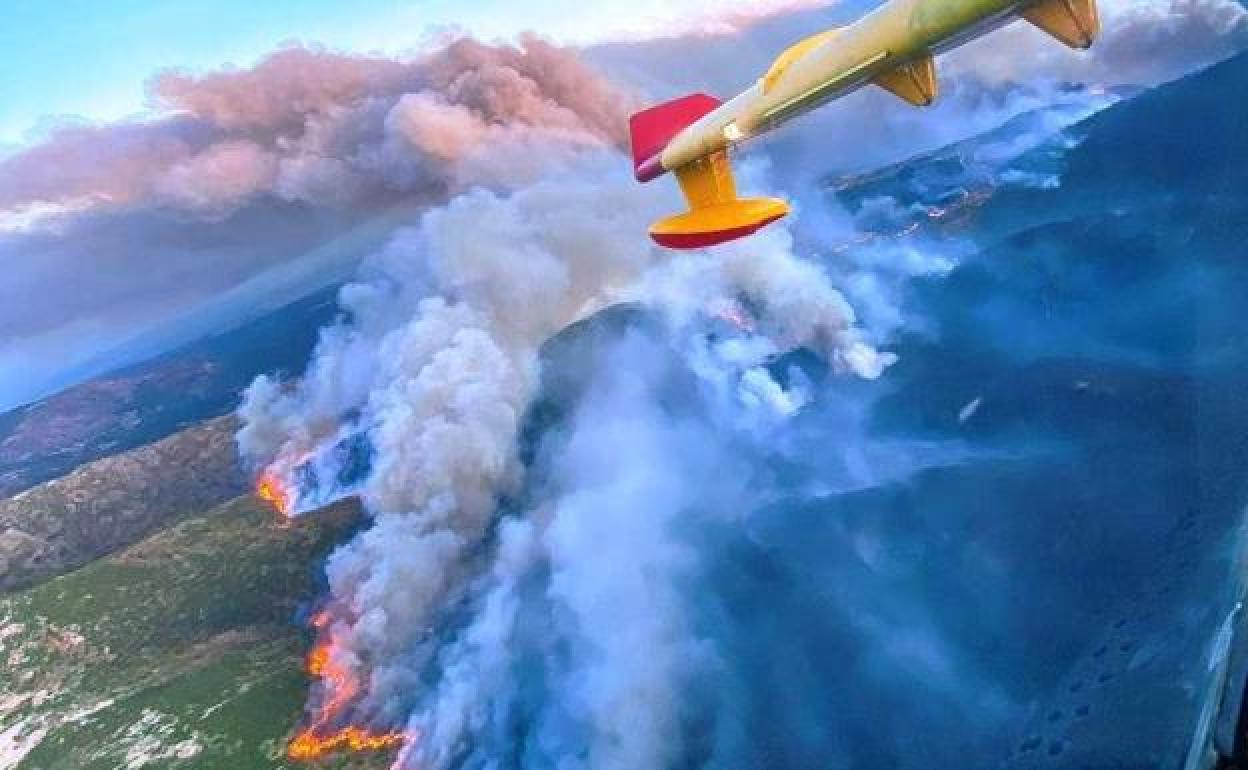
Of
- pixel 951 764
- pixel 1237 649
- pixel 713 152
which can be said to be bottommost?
pixel 951 764

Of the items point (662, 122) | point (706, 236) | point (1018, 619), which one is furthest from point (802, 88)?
point (1018, 619)

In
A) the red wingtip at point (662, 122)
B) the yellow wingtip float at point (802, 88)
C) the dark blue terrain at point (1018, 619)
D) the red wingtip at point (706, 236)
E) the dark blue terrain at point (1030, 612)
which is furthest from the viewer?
the dark blue terrain at point (1018, 619)

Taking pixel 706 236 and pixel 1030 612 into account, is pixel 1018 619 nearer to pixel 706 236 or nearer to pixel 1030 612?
pixel 1030 612

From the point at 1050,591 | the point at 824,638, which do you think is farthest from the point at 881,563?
the point at 1050,591

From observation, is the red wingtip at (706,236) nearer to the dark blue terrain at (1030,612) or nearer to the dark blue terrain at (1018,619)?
the dark blue terrain at (1018,619)

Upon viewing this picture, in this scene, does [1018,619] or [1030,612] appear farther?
[1018,619]

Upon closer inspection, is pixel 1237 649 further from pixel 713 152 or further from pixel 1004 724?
pixel 1004 724

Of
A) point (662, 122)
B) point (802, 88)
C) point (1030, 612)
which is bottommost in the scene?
point (1030, 612)

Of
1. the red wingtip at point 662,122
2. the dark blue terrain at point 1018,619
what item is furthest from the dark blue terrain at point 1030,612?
the red wingtip at point 662,122

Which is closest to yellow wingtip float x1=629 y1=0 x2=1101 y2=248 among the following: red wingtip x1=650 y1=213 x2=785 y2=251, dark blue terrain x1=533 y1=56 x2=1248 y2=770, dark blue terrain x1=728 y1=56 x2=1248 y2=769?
red wingtip x1=650 y1=213 x2=785 y2=251
